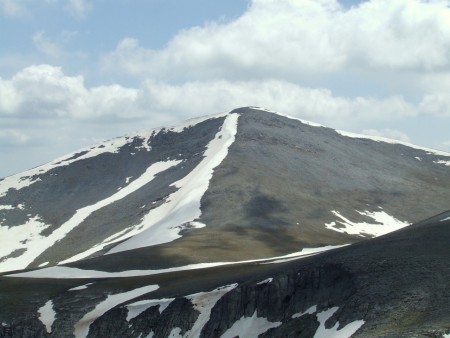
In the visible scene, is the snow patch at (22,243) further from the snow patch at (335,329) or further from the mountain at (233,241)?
the snow patch at (335,329)

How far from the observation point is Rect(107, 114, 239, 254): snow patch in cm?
9995

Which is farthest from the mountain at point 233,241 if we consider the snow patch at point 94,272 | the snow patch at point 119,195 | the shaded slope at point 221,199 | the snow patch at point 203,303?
the snow patch at point 119,195

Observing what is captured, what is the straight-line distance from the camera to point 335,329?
36.8 meters

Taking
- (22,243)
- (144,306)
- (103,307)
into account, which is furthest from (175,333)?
(22,243)

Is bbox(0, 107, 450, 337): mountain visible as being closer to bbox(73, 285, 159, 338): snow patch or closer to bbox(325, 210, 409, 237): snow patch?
bbox(73, 285, 159, 338): snow patch

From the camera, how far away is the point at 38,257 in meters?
128

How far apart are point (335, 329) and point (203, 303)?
14.7 m

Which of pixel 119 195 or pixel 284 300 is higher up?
pixel 119 195

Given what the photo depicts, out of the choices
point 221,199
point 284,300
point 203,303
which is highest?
point 221,199

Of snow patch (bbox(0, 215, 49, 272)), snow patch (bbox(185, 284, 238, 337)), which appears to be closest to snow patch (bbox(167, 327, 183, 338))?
snow patch (bbox(185, 284, 238, 337))

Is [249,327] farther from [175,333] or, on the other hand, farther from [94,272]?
[94,272]

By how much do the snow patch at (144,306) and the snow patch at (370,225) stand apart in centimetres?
6706

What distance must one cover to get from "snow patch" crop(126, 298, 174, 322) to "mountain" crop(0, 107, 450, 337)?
191mm

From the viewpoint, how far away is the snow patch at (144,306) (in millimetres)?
50981
